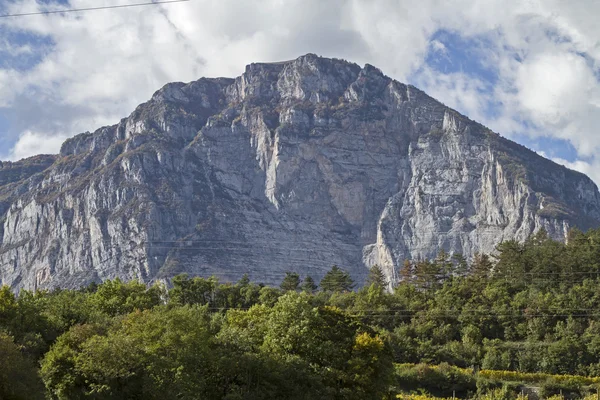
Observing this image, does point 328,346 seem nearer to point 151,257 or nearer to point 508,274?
point 508,274

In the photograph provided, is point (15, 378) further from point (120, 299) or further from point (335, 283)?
point (335, 283)

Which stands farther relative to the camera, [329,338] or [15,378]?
[329,338]

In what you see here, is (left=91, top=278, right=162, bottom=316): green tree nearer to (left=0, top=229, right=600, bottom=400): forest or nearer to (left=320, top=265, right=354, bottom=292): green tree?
(left=0, top=229, right=600, bottom=400): forest

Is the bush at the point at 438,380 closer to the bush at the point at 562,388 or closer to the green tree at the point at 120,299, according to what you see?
the bush at the point at 562,388

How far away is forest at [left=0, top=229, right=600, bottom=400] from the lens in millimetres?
35000

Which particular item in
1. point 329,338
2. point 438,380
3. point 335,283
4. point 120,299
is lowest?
point 438,380

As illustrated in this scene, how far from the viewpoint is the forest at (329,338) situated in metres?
35.0

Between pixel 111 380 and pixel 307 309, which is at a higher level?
pixel 307 309

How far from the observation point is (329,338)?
43406 millimetres

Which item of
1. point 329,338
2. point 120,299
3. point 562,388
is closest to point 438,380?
point 562,388

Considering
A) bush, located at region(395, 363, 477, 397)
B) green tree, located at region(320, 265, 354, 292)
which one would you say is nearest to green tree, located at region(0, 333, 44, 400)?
bush, located at region(395, 363, 477, 397)

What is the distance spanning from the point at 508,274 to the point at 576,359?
23.3 meters

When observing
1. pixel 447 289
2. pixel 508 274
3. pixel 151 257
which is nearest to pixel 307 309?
pixel 447 289

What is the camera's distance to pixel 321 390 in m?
38.5
